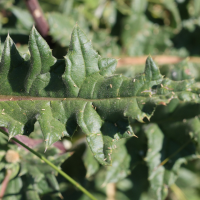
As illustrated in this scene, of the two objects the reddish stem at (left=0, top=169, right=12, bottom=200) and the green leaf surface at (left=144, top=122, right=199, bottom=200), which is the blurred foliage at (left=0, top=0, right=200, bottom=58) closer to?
the green leaf surface at (left=144, top=122, right=199, bottom=200)

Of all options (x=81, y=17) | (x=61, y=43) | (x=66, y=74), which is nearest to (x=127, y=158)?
(x=66, y=74)

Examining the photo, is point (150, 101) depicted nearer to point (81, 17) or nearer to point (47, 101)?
point (47, 101)

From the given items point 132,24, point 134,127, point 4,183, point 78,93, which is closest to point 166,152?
point 134,127

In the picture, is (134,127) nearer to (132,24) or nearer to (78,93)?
(78,93)

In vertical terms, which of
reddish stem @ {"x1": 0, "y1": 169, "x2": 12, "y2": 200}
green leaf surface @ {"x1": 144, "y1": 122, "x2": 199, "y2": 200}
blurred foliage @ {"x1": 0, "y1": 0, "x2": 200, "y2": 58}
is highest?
blurred foliage @ {"x1": 0, "y1": 0, "x2": 200, "y2": 58}

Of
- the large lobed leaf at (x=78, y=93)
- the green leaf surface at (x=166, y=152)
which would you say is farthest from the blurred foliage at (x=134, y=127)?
the large lobed leaf at (x=78, y=93)

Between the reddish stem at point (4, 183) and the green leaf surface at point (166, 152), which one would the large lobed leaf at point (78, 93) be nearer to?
the reddish stem at point (4, 183)

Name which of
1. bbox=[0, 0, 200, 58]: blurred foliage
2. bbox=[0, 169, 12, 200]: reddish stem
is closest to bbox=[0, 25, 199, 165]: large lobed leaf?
bbox=[0, 169, 12, 200]: reddish stem
